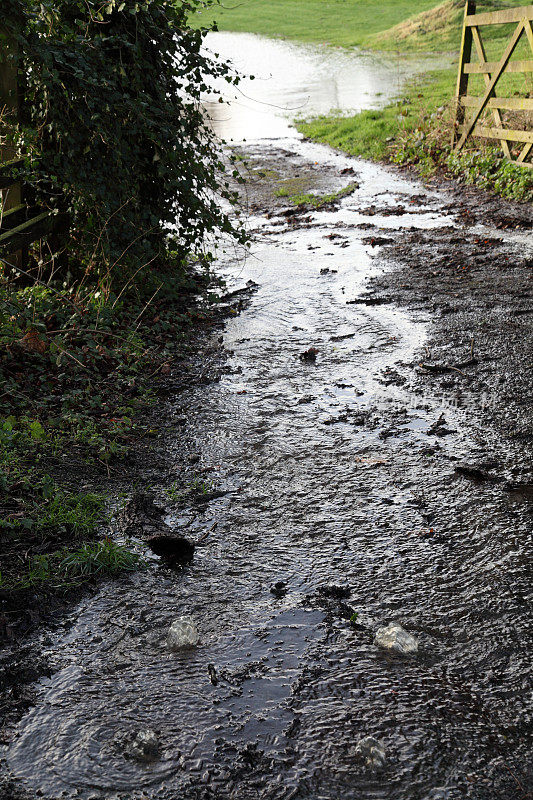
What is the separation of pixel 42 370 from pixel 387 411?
234 cm

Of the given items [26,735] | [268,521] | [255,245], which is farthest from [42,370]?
[255,245]

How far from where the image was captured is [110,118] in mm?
5348

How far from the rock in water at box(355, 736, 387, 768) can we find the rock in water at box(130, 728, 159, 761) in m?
0.66

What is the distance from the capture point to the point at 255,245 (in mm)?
8500

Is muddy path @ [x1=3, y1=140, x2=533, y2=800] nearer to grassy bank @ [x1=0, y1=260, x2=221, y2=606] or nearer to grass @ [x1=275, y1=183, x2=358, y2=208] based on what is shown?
grassy bank @ [x1=0, y1=260, x2=221, y2=606]

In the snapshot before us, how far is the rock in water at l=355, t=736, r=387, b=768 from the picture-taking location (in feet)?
7.19

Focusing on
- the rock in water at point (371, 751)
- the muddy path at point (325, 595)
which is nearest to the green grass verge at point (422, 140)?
the muddy path at point (325, 595)

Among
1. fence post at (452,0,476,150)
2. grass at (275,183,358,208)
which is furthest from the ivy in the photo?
fence post at (452,0,476,150)

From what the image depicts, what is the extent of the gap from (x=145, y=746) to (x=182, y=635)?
0.50 m

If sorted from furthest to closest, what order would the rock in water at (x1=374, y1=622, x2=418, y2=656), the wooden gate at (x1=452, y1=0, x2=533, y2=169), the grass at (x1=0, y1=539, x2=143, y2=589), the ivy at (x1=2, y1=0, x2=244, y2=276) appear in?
the wooden gate at (x1=452, y1=0, x2=533, y2=169) → the ivy at (x1=2, y1=0, x2=244, y2=276) → the grass at (x1=0, y1=539, x2=143, y2=589) → the rock in water at (x1=374, y1=622, x2=418, y2=656)

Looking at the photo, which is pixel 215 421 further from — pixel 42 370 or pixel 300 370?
pixel 42 370

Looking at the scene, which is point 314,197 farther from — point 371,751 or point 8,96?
point 371,751

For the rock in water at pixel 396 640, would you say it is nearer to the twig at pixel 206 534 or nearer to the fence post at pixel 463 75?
the twig at pixel 206 534

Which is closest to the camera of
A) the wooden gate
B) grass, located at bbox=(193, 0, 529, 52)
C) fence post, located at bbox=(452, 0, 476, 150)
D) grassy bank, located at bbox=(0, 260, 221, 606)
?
grassy bank, located at bbox=(0, 260, 221, 606)
